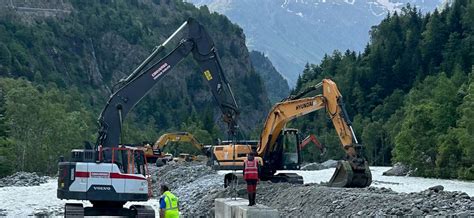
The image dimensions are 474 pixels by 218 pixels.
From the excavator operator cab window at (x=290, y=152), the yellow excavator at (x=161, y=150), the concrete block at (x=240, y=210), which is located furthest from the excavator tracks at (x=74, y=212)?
the yellow excavator at (x=161, y=150)

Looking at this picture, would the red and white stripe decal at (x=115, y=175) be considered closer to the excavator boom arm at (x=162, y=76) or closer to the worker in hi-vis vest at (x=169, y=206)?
the worker in hi-vis vest at (x=169, y=206)

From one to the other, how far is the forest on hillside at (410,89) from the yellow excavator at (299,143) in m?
55.1

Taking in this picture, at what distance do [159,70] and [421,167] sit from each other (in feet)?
206

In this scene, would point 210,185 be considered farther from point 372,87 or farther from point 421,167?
point 372,87

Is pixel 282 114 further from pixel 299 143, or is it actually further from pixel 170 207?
pixel 170 207

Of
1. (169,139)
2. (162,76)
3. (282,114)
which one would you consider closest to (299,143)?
(282,114)

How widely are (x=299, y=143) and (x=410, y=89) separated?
134 meters

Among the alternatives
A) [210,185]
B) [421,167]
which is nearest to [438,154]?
[421,167]

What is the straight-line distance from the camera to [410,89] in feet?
570

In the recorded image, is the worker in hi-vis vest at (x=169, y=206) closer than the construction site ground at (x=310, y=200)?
Yes

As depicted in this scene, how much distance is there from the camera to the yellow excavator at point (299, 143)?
36.4m

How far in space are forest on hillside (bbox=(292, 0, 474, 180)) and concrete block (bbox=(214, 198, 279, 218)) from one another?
66.1 m

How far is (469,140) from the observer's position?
85750 mm

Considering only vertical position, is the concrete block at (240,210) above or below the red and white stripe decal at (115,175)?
below
